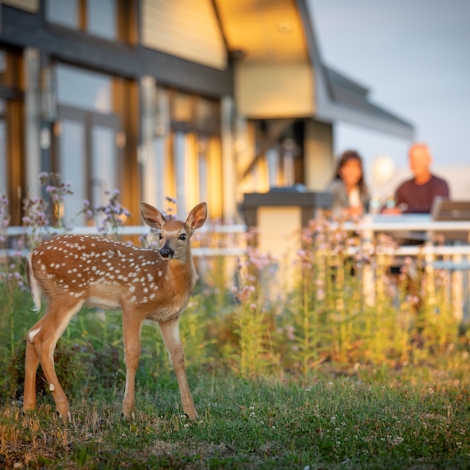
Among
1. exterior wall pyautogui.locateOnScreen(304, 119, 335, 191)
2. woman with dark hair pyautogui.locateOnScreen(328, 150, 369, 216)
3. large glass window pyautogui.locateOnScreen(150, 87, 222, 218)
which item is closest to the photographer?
woman with dark hair pyautogui.locateOnScreen(328, 150, 369, 216)

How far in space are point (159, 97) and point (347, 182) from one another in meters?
6.89

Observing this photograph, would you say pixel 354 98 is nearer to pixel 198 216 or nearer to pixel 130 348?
pixel 198 216

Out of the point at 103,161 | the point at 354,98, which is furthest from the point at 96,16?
the point at 354,98

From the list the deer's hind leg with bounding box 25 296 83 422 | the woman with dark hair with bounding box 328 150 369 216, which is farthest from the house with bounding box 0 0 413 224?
the deer's hind leg with bounding box 25 296 83 422

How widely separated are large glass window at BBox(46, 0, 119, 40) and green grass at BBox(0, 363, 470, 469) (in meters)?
9.26

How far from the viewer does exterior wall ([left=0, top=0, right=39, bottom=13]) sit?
1357 cm

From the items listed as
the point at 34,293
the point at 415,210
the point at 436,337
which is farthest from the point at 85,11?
the point at 34,293

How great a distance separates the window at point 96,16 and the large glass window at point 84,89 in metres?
0.68

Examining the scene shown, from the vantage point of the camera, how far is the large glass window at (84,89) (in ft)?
49.7

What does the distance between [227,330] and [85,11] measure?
8471 mm

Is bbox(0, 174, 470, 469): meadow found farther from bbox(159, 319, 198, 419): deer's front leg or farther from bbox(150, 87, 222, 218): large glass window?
bbox(150, 87, 222, 218): large glass window

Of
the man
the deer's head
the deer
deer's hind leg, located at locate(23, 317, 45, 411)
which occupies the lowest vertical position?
deer's hind leg, located at locate(23, 317, 45, 411)

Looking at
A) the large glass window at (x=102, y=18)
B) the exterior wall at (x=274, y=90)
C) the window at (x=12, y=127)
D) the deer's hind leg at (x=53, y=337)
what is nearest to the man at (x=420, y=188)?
the window at (x=12, y=127)

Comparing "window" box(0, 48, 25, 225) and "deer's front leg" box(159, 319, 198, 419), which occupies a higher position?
"window" box(0, 48, 25, 225)
